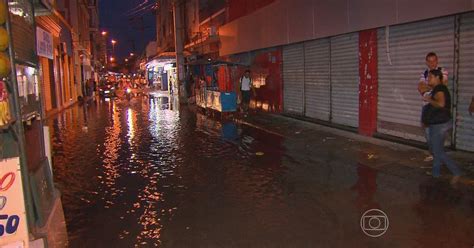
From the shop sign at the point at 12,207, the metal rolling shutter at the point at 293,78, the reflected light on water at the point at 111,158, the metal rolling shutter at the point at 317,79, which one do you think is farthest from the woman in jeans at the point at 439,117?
the metal rolling shutter at the point at 293,78

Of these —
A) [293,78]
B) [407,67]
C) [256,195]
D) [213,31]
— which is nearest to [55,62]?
[213,31]

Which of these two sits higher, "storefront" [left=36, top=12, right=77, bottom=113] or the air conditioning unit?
the air conditioning unit

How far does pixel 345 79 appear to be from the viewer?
13.6 meters

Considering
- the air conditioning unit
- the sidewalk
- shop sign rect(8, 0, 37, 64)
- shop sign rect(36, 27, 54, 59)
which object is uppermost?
the air conditioning unit

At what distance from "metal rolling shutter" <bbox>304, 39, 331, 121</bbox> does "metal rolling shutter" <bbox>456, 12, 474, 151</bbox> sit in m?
5.45

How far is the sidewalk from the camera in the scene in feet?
29.2

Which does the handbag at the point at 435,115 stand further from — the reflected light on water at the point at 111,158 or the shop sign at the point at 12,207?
the shop sign at the point at 12,207

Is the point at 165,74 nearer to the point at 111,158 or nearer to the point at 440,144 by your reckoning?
the point at 111,158

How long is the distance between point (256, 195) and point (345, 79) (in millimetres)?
7011

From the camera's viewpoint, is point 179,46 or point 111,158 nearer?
point 111,158

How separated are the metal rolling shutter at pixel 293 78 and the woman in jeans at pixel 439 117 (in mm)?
8868

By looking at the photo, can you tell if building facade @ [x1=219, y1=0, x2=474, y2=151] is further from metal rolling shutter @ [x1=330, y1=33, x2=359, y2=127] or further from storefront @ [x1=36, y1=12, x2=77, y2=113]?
storefront @ [x1=36, y1=12, x2=77, y2=113]

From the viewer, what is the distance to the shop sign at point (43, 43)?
2071 cm

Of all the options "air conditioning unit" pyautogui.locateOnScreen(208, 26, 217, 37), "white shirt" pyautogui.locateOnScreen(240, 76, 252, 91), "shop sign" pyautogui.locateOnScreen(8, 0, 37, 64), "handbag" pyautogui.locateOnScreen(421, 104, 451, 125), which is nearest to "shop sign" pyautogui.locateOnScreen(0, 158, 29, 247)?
"shop sign" pyautogui.locateOnScreen(8, 0, 37, 64)
